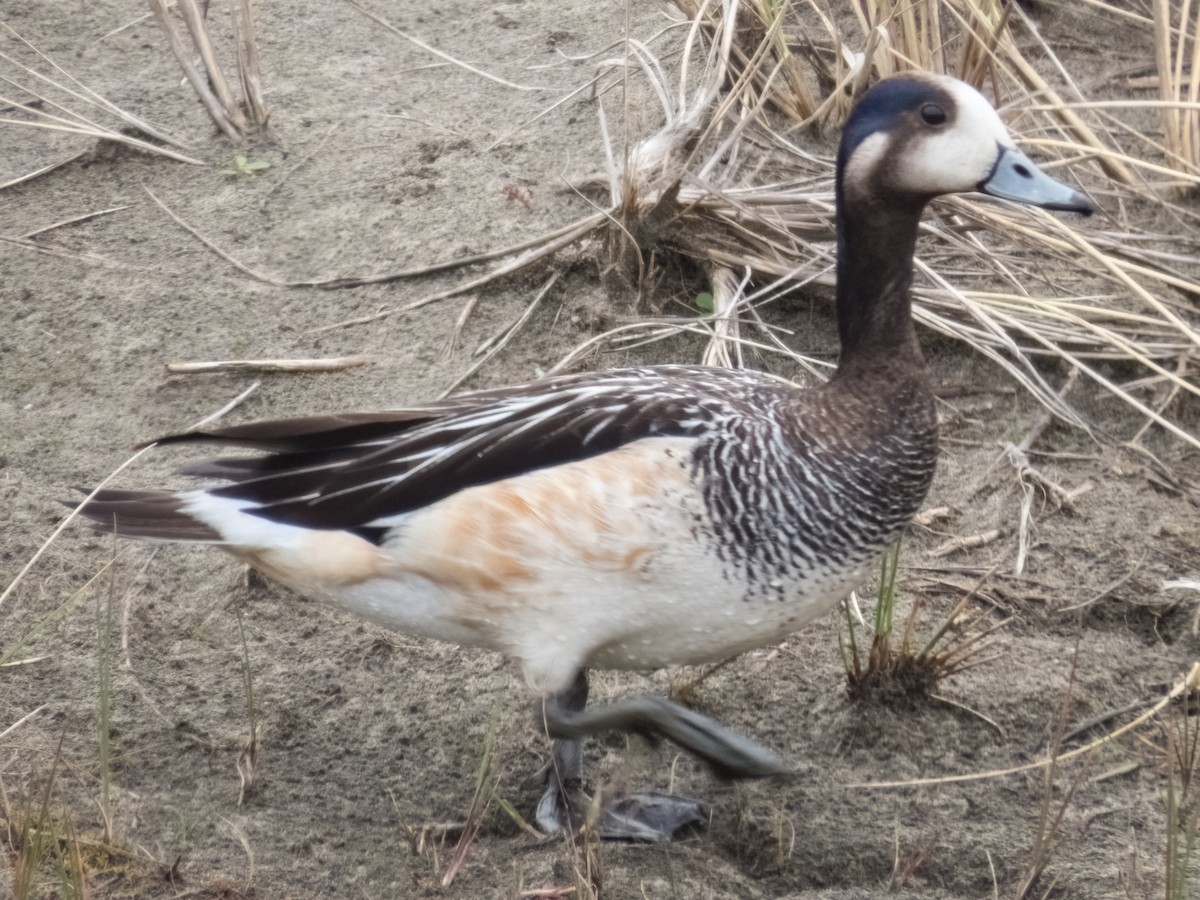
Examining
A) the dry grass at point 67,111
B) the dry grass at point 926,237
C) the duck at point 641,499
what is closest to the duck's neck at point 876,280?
the duck at point 641,499

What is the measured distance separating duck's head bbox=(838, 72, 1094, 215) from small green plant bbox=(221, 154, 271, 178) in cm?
282

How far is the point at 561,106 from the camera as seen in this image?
5.09 m

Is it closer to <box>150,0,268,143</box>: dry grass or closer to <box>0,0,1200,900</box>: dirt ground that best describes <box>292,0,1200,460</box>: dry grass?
<box>0,0,1200,900</box>: dirt ground

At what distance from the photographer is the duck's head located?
267 centimetres

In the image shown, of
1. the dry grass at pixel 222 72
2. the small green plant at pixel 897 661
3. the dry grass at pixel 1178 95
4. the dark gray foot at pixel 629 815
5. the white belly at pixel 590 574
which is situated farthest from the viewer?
the dry grass at pixel 222 72

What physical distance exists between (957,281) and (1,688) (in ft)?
9.38

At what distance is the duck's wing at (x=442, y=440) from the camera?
272 cm

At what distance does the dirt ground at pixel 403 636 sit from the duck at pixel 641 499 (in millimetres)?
229

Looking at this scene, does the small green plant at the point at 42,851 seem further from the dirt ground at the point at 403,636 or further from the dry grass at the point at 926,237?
the dry grass at the point at 926,237

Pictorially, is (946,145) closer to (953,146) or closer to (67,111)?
(953,146)

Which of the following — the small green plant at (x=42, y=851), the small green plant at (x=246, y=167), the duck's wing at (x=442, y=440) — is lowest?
the small green plant at (x=246, y=167)

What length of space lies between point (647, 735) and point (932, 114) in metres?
1.29

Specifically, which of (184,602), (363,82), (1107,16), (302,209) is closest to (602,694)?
(184,602)

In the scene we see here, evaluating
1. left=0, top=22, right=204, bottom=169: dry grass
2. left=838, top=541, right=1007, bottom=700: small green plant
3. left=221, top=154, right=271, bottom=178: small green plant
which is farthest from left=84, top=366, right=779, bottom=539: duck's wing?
left=0, top=22, right=204, bottom=169: dry grass
